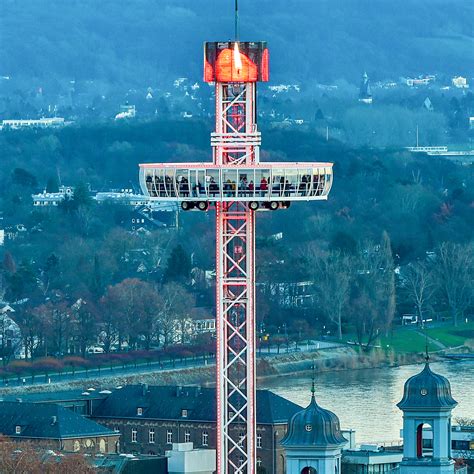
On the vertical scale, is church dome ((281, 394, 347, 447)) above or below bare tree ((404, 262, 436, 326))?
below

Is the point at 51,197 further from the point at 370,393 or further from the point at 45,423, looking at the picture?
the point at 45,423

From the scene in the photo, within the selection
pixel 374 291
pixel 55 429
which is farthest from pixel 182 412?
pixel 374 291

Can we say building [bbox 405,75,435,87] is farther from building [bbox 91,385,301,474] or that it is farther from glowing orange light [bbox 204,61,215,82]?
glowing orange light [bbox 204,61,215,82]

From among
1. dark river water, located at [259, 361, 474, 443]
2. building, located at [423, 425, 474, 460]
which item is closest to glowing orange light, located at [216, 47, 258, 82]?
building, located at [423, 425, 474, 460]

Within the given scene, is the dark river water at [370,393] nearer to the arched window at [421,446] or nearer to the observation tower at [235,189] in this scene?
the arched window at [421,446]

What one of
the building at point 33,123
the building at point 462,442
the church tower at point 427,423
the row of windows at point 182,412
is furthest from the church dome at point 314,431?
the building at point 33,123

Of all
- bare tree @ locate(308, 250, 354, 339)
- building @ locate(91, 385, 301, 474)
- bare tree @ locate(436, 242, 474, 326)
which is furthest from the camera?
bare tree @ locate(436, 242, 474, 326)

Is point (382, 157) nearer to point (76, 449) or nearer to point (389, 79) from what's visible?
point (389, 79)
